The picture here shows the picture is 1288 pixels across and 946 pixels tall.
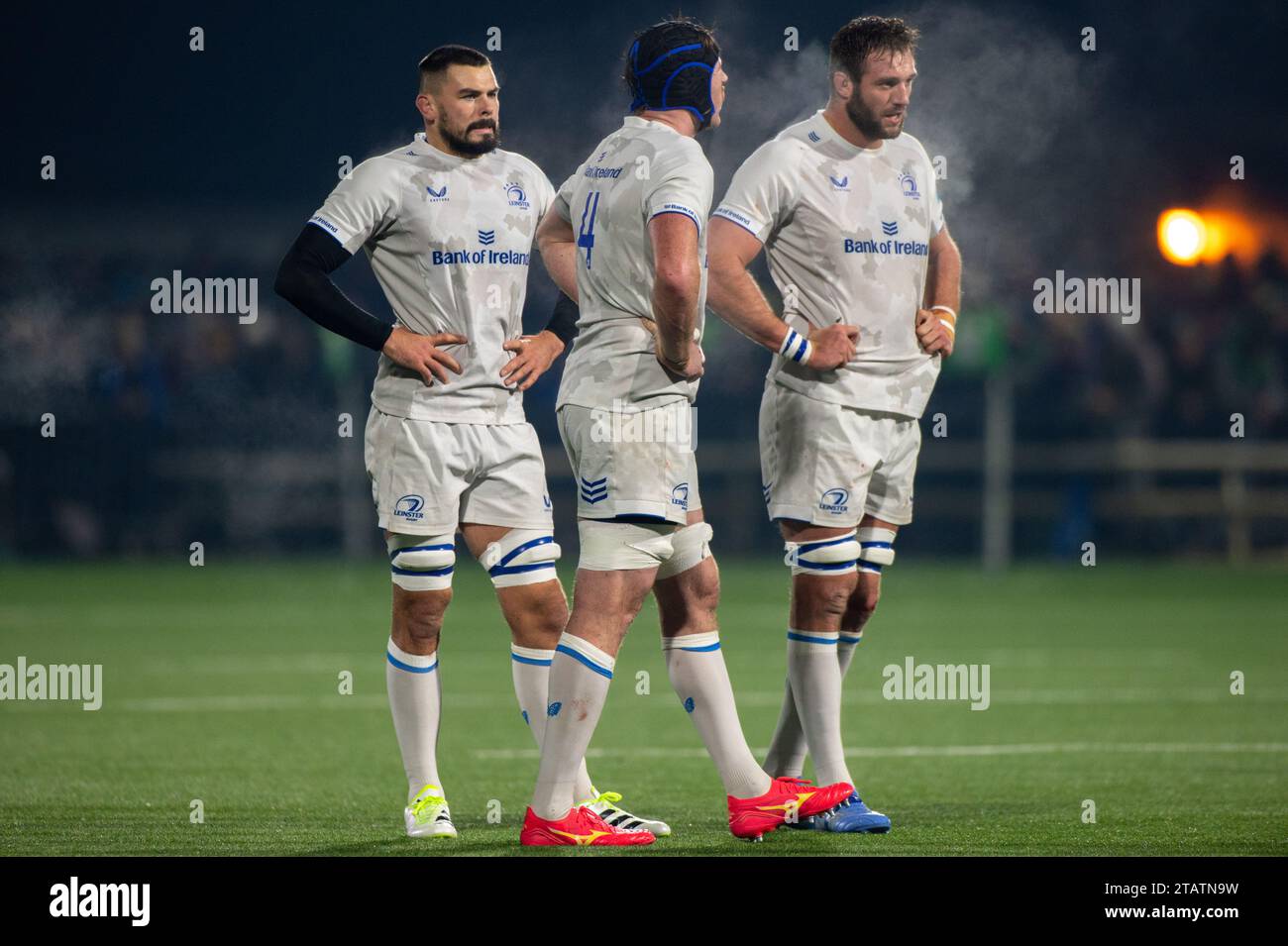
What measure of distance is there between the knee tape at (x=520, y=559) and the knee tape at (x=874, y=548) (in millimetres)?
1044

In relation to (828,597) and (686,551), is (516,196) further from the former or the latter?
(828,597)

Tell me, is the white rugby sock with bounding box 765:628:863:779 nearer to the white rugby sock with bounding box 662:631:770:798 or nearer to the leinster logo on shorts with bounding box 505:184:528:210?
the white rugby sock with bounding box 662:631:770:798

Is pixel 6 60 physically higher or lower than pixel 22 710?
higher

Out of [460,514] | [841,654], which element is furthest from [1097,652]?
[460,514]

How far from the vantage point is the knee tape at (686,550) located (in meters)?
5.88

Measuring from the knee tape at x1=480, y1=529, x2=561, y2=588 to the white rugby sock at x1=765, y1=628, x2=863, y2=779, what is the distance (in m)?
0.96

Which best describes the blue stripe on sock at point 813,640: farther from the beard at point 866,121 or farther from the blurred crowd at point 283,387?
the blurred crowd at point 283,387

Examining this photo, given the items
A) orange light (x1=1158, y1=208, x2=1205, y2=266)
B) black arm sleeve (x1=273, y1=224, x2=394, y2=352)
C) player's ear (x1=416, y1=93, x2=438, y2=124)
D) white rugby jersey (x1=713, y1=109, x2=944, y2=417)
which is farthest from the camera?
orange light (x1=1158, y1=208, x2=1205, y2=266)

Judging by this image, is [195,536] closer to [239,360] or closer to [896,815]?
[239,360]

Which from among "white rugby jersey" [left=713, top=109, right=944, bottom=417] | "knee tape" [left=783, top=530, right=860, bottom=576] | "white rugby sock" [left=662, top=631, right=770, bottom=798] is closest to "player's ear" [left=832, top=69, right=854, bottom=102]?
"white rugby jersey" [left=713, top=109, right=944, bottom=417]

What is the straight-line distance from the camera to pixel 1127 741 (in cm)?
853

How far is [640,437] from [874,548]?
4.04 ft

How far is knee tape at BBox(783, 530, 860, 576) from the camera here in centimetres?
630

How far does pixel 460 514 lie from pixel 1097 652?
276 inches
